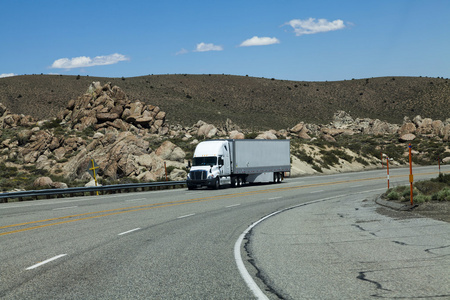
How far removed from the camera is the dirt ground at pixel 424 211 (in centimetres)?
1491

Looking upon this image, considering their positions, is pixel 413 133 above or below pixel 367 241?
above

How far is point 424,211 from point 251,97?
11386 centimetres

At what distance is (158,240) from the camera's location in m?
11.8

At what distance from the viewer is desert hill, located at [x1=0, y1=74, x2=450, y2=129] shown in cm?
10888

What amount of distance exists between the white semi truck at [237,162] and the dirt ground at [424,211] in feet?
53.8

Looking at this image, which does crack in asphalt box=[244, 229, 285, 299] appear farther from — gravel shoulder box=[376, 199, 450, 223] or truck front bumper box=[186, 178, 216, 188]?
truck front bumper box=[186, 178, 216, 188]

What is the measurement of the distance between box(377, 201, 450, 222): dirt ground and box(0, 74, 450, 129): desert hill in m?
83.0

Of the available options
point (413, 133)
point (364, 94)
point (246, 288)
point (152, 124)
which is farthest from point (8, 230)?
point (364, 94)

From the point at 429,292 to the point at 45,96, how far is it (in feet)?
383

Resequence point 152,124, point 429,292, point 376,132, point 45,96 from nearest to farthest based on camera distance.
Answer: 1. point 429,292
2. point 152,124
3. point 376,132
4. point 45,96

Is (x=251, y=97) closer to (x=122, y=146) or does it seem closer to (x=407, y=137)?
(x=407, y=137)

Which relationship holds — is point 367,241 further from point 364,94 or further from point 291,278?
point 364,94

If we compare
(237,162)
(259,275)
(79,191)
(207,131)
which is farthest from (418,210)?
(207,131)

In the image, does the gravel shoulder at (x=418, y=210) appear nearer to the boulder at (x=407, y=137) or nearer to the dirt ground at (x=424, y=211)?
the dirt ground at (x=424, y=211)
